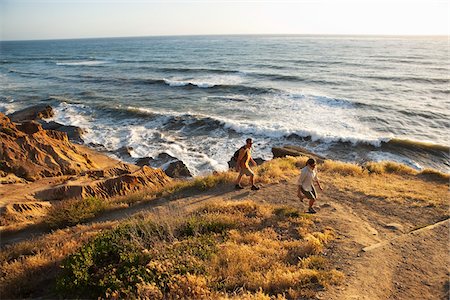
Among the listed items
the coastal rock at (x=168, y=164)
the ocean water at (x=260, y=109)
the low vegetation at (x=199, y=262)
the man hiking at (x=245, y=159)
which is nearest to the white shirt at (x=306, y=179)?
the low vegetation at (x=199, y=262)

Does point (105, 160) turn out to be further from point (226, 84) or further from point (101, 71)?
point (101, 71)

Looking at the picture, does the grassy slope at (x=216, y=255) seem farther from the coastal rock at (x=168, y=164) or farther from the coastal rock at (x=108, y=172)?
the coastal rock at (x=168, y=164)

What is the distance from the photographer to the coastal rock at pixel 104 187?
11.8 metres

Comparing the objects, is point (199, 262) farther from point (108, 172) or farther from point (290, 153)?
point (290, 153)

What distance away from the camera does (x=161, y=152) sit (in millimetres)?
20328

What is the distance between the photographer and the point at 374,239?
783cm

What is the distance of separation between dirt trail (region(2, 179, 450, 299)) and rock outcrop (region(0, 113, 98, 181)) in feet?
20.3

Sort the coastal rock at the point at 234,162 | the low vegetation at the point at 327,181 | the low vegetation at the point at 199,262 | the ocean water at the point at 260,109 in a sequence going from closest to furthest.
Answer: the low vegetation at the point at 199,262 < the low vegetation at the point at 327,181 < the coastal rock at the point at 234,162 < the ocean water at the point at 260,109

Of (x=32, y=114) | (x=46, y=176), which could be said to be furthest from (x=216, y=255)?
(x=32, y=114)

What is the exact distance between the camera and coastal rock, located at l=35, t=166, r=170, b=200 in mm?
11781

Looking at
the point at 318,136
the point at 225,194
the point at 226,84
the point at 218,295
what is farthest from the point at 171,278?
the point at 226,84

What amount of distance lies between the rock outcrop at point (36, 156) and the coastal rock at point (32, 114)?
10943mm

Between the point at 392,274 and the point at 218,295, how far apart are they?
3.39 metres

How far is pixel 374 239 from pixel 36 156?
1395 cm
